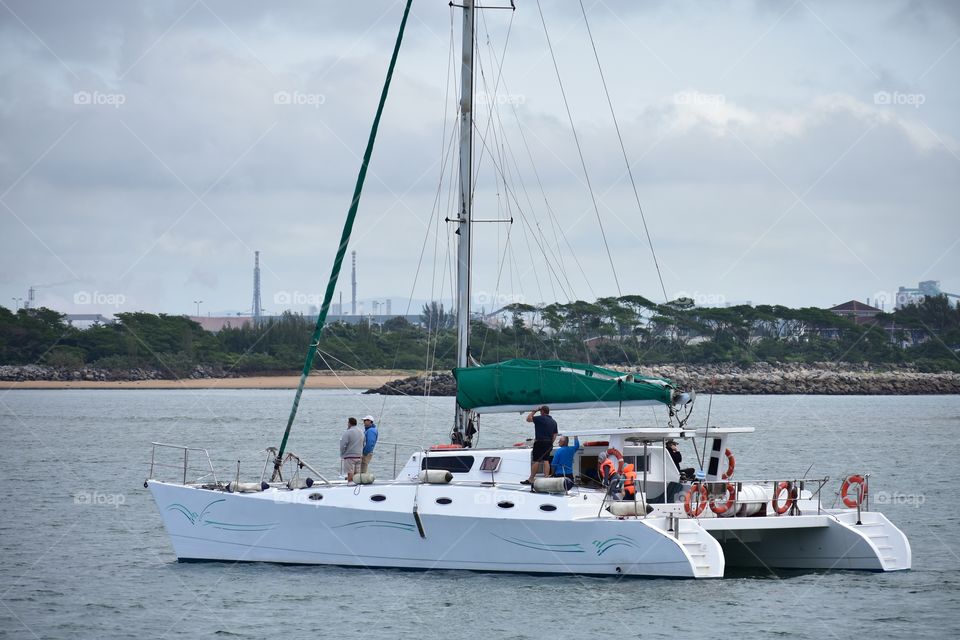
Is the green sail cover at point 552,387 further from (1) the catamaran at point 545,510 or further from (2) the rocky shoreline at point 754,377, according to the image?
(2) the rocky shoreline at point 754,377

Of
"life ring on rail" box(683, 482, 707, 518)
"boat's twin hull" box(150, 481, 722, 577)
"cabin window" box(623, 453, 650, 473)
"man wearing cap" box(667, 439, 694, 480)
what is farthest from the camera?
"man wearing cap" box(667, 439, 694, 480)

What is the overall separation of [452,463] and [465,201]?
188 inches

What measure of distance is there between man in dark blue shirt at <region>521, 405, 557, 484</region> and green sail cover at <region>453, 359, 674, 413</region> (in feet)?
1.33

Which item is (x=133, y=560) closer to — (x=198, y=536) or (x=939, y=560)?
(x=198, y=536)

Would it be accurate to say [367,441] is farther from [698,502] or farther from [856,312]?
[856,312]

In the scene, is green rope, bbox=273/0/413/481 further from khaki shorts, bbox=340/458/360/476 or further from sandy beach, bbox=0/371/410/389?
sandy beach, bbox=0/371/410/389

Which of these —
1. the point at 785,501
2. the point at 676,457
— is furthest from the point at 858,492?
the point at 676,457

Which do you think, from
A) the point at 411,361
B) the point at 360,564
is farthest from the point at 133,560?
the point at 411,361

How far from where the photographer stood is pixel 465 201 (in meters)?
22.8

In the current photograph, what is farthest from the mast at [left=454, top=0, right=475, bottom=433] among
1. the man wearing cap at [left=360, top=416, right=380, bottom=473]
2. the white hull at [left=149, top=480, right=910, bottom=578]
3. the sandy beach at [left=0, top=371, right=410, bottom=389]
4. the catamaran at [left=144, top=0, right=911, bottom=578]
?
the sandy beach at [left=0, top=371, right=410, bottom=389]

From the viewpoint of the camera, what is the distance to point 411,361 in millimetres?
103750

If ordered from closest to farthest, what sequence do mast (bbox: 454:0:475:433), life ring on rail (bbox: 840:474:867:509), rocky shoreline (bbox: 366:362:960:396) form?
1. life ring on rail (bbox: 840:474:867:509)
2. mast (bbox: 454:0:475:433)
3. rocky shoreline (bbox: 366:362:960:396)

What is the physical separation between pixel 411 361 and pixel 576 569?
3338 inches

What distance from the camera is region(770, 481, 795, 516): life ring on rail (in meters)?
20.0
